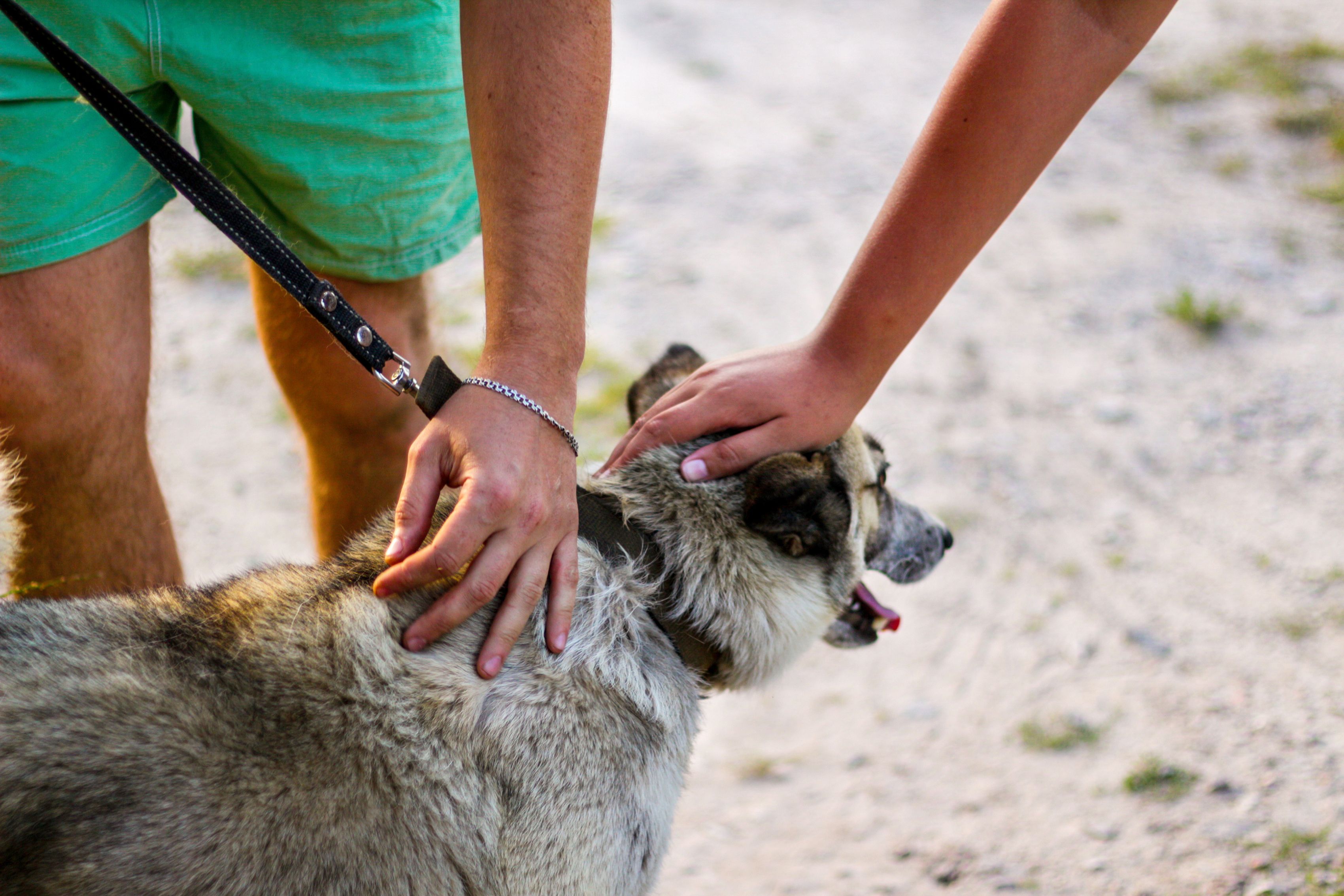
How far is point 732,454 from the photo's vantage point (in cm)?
227

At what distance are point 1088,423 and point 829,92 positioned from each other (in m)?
3.46

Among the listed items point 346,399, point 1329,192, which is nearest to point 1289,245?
point 1329,192

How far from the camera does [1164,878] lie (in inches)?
109

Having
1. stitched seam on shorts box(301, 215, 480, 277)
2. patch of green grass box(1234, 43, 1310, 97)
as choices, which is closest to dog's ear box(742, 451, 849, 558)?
stitched seam on shorts box(301, 215, 480, 277)

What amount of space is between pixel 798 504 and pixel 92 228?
1645 millimetres

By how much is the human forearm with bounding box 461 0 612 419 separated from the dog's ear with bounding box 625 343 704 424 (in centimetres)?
81

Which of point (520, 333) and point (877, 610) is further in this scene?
point (877, 610)

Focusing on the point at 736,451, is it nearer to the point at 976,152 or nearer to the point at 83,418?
the point at 976,152

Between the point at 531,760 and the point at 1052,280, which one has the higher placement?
the point at 531,760

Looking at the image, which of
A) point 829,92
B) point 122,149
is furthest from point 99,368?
point 829,92

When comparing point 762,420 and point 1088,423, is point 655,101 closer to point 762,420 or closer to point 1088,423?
point 1088,423

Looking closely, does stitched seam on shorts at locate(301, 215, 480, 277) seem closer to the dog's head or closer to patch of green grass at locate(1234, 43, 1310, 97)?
the dog's head

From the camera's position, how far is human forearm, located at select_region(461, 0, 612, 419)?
195cm

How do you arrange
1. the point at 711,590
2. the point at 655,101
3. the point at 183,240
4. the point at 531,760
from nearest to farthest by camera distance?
the point at 531,760, the point at 711,590, the point at 183,240, the point at 655,101
